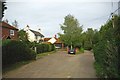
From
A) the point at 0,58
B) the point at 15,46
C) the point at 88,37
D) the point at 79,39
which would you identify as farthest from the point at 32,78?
the point at 88,37

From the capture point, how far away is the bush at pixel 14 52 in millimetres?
23291

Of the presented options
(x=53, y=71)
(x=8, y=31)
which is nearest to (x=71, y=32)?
(x=8, y=31)

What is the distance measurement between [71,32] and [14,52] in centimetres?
4935

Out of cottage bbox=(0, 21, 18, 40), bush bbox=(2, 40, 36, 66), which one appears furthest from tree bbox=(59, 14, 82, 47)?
bush bbox=(2, 40, 36, 66)

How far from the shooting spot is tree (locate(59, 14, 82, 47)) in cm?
7375

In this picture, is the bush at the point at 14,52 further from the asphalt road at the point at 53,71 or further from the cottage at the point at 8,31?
the cottage at the point at 8,31

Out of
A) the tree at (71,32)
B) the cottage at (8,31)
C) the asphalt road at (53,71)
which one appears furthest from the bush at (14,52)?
the tree at (71,32)

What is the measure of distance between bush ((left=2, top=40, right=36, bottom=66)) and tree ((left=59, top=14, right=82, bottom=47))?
4130cm

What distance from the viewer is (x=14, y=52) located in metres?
26.2

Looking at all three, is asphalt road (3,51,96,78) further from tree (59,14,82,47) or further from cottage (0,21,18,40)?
tree (59,14,82,47)

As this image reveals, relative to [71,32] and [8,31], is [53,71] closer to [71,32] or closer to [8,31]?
[8,31]

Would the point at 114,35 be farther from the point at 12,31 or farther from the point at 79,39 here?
the point at 79,39

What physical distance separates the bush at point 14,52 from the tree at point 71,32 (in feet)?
136

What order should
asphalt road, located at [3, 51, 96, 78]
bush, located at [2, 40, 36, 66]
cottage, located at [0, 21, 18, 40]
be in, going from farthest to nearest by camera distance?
1. cottage, located at [0, 21, 18, 40]
2. bush, located at [2, 40, 36, 66]
3. asphalt road, located at [3, 51, 96, 78]
